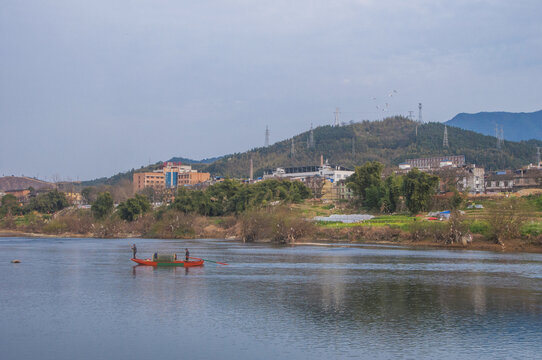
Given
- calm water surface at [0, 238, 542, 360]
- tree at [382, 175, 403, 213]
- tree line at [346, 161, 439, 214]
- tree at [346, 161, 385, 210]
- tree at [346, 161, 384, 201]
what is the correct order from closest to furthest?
calm water surface at [0, 238, 542, 360] < tree line at [346, 161, 439, 214] < tree at [382, 175, 403, 213] < tree at [346, 161, 385, 210] < tree at [346, 161, 384, 201]

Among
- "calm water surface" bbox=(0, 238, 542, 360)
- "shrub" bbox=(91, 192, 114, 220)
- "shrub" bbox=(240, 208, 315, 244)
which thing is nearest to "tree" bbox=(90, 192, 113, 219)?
"shrub" bbox=(91, 192, 114, 220)

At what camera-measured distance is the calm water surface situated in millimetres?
23234

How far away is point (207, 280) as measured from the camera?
43312mm

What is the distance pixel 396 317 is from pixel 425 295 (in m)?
7.79

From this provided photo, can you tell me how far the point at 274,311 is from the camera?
3088cm

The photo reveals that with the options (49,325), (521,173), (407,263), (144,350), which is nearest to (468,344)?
(144,350)

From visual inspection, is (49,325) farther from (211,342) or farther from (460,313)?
(460,313)

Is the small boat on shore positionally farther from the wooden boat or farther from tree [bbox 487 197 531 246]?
tree [bbox 487 197 531 246]

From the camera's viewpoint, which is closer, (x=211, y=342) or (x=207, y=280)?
(x=211, y=342)

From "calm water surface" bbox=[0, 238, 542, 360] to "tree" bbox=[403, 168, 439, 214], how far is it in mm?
37331

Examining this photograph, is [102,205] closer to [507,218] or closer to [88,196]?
[88,196]

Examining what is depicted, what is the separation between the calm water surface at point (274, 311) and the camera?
23.2 metres

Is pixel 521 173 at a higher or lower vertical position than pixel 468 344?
higher

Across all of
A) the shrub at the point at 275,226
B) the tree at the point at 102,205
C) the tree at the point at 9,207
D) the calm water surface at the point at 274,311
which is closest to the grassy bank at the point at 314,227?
the shrub at the point at 275,226
